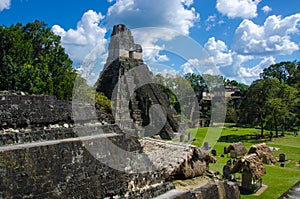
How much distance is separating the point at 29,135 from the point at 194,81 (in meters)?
60.0

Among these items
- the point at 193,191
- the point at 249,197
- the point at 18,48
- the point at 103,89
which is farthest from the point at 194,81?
the point at 193,191

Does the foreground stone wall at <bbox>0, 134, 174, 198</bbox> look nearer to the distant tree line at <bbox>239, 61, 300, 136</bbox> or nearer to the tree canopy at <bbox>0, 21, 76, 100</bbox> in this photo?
the tree canopy at <bbox>0, 21, 76, 100</bbox>

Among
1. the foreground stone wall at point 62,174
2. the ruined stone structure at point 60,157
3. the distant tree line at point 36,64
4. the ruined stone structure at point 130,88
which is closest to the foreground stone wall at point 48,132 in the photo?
the ruined stone structure at point 60,157

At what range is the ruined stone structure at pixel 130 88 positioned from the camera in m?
27.3

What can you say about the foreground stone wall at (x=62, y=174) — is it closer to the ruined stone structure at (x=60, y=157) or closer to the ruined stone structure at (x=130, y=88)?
the ruined stone structure at (x=60, y=157)

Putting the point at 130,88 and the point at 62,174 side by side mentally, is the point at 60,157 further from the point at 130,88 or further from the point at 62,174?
the point at 130,88

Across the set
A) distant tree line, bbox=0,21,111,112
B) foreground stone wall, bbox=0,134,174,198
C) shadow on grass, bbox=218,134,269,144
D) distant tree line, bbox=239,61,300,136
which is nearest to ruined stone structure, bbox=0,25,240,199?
foreground stone wall, bbox=0,134,174,198

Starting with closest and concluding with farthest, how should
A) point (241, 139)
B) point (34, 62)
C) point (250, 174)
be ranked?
point (250, 174) < point (34, 62) < point (241, 139)

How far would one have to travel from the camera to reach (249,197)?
10352 millimetres

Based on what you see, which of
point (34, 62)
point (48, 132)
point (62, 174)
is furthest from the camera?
point (34, 62)

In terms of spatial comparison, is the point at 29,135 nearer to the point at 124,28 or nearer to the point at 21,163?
the point at 21,163

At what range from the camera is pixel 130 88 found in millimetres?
29203

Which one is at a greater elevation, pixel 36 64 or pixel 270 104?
pixel 36 64

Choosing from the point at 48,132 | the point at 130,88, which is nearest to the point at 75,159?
the point at 48,132
